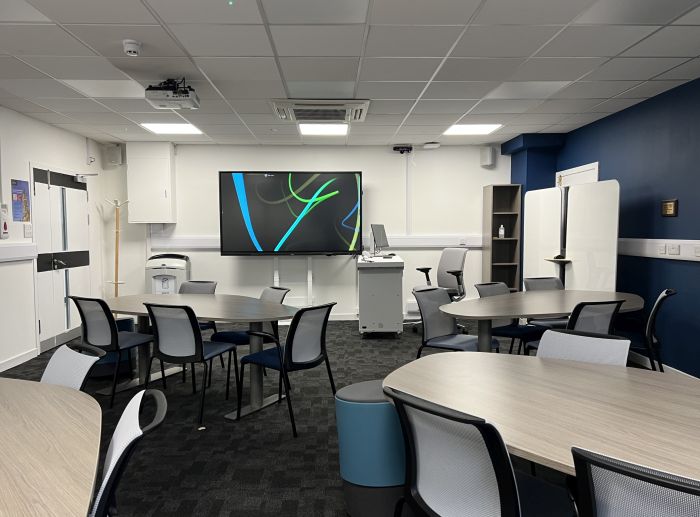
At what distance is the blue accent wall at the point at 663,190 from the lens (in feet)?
14.1

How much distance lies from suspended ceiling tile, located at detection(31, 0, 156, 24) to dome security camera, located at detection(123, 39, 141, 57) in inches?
11.5

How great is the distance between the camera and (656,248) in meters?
4.76

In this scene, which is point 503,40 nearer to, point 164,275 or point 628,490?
point 628,490

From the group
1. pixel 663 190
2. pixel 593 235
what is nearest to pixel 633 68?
pixel 663 190

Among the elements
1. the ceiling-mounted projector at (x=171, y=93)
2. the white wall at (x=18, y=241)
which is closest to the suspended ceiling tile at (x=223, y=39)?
the ceiling-mounted projector at (x=171, y=93)

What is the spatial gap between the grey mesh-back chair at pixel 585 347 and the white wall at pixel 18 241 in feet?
16.9

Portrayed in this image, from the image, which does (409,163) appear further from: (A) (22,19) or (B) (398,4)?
(A) (22,19)

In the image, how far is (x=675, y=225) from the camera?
452 centimetres

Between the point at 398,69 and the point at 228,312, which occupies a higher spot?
the point at 398,69

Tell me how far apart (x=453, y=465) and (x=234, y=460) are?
188cm

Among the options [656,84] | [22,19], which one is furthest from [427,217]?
[22,19]

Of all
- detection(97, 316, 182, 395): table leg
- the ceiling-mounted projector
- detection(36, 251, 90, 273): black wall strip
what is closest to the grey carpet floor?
detection(97, 316, 182, 395): table leg

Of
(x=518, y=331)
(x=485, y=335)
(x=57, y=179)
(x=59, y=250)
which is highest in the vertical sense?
(x=57, y=179)

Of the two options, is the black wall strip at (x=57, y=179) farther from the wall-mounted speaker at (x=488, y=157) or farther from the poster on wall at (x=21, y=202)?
the wall-mounted speaker at (x=488, y=157)
